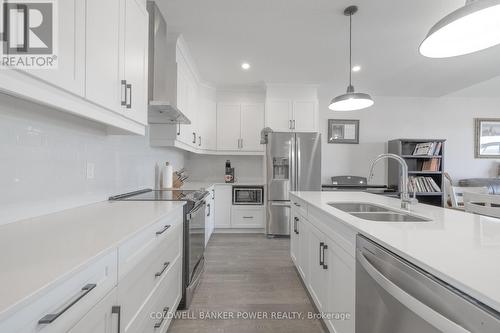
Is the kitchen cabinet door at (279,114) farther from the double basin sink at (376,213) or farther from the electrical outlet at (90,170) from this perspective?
the electrical outlet at (90,170)

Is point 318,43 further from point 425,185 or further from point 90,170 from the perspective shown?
point 425,185

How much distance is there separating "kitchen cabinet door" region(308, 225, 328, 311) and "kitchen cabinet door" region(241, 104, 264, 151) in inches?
103

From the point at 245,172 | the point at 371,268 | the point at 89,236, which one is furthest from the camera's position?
the point at 245,172

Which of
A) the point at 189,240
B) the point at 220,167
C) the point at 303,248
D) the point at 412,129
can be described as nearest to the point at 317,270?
the point at 303,248

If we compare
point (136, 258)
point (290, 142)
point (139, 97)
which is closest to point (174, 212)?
point (136, 258)

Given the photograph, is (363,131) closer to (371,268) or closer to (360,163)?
(360,163)

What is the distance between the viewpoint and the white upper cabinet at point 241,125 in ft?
14.2

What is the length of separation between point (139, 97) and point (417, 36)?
117 inches

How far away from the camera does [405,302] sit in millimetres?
798

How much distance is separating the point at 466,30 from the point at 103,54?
5.97ft

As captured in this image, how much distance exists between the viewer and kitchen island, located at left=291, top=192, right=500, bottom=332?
650mm

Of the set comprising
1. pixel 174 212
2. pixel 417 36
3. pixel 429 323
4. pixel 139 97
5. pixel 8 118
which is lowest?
pixel 429 323

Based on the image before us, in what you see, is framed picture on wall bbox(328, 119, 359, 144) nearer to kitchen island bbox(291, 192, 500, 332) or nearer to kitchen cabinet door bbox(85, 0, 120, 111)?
kitchen island bbox(291, 192, 500, 332)

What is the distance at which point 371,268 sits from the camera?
1.01 metres
